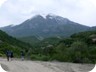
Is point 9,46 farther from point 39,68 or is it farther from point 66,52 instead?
point 39,68

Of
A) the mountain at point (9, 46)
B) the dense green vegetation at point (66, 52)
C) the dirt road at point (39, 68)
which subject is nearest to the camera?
the dirt road at point (39, 68)

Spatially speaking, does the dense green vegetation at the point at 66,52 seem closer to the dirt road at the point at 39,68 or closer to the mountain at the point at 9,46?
the mountain at the point at 9,46

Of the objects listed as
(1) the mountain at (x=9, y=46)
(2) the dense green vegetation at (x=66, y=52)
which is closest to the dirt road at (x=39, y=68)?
(2) the dense green vegetation at (x=66, y=52)

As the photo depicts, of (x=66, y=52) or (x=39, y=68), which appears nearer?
(x=39, y=68)

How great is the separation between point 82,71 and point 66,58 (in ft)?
85.9

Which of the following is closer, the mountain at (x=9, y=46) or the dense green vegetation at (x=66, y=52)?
the dense green vegetation at (x=66, y=52)

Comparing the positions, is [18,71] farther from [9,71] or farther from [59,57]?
[59,57]

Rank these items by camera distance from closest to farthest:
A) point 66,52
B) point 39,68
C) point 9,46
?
point 39,68 → point 66,52 → point 9,46

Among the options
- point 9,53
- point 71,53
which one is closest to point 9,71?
point 9,53

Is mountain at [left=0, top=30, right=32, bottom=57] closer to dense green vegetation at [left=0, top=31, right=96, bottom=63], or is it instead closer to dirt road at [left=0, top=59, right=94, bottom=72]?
dense green vegetation at [left=0, top=31, right=96, bottom=63]

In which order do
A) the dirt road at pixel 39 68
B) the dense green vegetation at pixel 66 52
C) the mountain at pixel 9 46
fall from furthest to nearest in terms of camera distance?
the mountain at pixel 9 46 → the dense green vegetation at pixel 66 52 → the dirt road at pixel 39 68

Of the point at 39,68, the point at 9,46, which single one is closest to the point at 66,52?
the point at 39,68

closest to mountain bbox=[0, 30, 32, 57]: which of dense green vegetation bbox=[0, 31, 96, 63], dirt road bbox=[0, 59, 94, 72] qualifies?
dense green vegetation bbox=[0, 31, 96, 63]

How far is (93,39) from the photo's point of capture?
4353 inches
